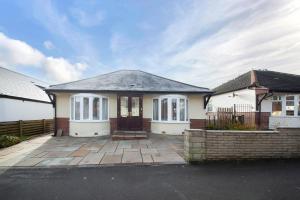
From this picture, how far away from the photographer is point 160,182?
425 centimetres

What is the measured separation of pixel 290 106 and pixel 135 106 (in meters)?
13.9

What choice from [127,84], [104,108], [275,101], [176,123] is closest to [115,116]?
[104,108]

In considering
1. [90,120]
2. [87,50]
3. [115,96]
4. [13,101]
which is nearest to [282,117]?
[115,96]

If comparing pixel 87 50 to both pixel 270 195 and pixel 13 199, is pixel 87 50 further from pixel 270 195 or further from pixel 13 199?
pixel 270 195

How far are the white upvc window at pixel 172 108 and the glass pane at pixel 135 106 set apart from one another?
1414 millimetres

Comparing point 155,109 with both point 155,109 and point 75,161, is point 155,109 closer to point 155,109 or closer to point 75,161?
point 155,109

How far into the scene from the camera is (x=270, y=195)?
3.59 metres

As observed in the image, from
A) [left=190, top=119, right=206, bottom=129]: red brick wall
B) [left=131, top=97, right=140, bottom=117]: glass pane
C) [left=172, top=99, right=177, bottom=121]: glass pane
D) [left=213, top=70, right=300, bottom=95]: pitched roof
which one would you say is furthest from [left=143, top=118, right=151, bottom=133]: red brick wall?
[left=213, top=70, right=300, bottom=95]: pitched roof

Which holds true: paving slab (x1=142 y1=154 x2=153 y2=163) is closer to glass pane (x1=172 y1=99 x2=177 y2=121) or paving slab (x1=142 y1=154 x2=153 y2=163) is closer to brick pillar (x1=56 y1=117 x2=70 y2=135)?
glass pane (x1=172 y1=99 x2=177 y2=121)

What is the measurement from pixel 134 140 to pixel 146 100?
328 cm

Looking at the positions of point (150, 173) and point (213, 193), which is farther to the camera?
point (150, 173)

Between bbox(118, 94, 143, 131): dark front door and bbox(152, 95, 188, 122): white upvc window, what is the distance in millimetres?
1355

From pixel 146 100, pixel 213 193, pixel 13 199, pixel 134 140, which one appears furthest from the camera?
pixel 146 100

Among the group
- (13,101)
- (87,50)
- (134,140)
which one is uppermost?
(87,50)
